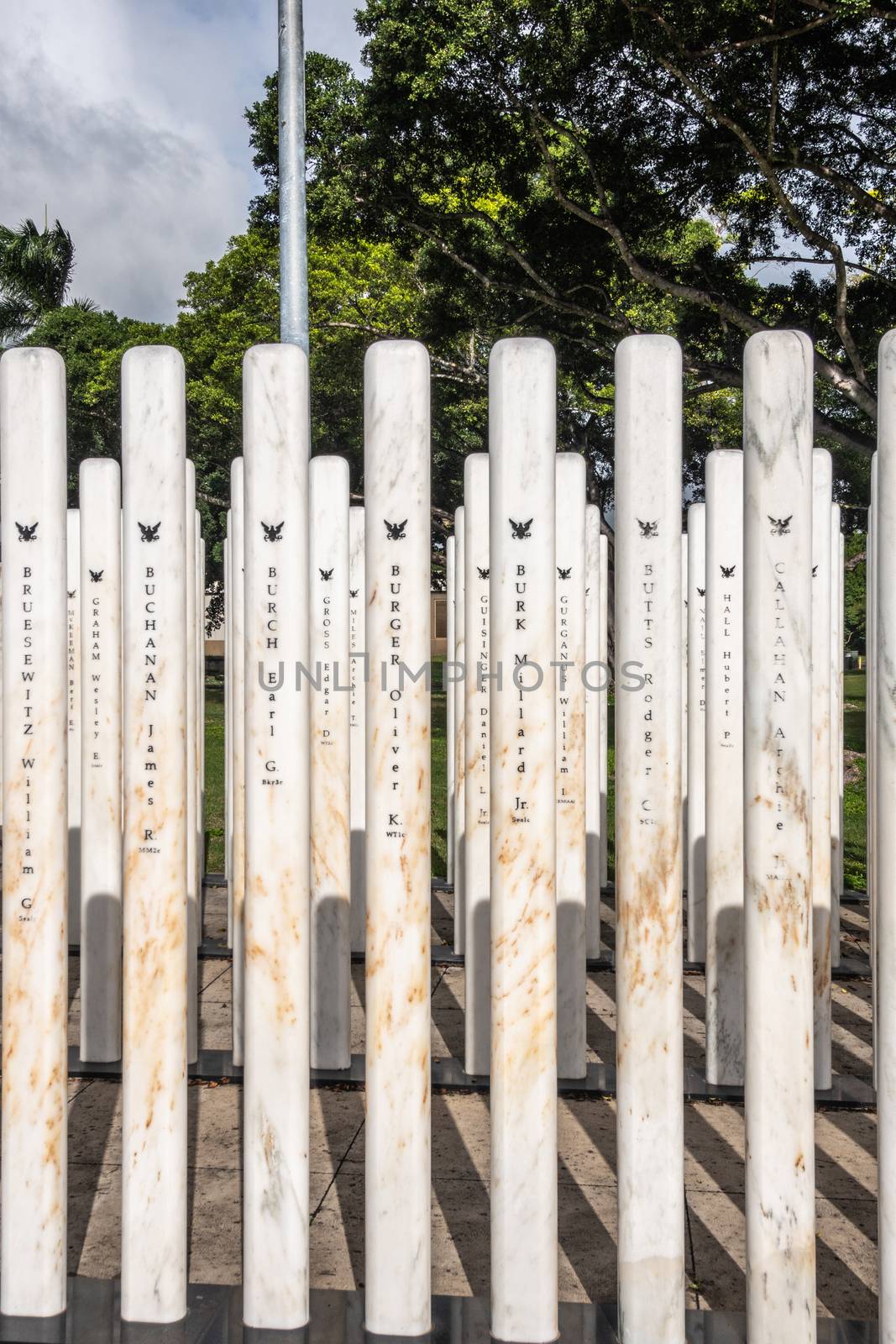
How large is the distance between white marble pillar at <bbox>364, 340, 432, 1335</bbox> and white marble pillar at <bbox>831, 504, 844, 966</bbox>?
14.6ft

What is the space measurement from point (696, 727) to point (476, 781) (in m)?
2.34

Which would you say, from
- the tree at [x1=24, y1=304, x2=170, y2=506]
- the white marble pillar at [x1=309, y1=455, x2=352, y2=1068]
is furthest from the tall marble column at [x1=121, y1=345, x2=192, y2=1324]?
the tree at [x1=24, y1=304, x2=170, y2=506]

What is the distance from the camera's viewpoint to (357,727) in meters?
8.80

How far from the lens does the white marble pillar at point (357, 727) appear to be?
877 centimetres

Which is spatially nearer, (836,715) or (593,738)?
(836,715)

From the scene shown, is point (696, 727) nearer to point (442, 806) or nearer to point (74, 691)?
point (74, 691)

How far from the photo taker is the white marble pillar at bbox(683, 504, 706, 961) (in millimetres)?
7883

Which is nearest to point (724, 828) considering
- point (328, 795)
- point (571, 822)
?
point (571, 822)

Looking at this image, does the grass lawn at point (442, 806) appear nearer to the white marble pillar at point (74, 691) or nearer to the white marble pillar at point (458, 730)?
the white marble pillar at point (458, 730)

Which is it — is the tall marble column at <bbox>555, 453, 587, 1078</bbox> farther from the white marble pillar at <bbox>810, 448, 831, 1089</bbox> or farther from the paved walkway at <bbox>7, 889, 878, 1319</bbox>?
the white marble pillar at <bbox>810, 448, 831, 1089</bbox>

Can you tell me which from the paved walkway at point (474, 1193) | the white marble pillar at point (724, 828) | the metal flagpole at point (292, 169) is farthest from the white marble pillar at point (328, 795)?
the metal flagpole at point (292, 169)

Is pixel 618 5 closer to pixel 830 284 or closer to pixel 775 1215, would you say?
pixel 830 284

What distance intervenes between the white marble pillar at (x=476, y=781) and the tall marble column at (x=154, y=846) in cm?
238

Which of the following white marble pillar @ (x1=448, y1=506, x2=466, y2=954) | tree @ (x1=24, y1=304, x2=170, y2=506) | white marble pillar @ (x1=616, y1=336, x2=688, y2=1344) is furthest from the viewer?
tree @ (x1=24, y1=304, x2=170, y2=506)
